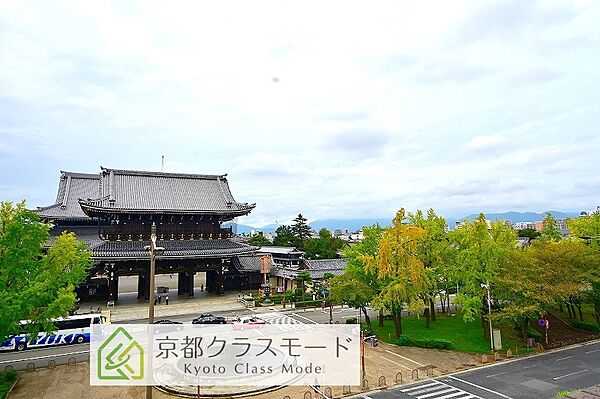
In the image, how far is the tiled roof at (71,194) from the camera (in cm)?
5206

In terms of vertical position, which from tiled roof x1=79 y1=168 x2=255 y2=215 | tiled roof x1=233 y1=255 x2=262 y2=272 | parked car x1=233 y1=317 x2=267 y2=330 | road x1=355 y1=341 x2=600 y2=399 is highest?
tiled roof x1=79 y1=168 x2=255 y2=215

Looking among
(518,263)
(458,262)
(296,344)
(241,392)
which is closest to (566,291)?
(518,263)

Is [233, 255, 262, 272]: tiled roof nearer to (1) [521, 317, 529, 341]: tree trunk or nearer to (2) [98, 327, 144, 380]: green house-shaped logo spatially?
(2) [98, 327, 144, 380]: green house-shaped logo

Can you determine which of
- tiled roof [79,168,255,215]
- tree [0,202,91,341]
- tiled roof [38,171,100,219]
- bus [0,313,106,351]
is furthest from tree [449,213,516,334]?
tiled roof [38,171,100,219]

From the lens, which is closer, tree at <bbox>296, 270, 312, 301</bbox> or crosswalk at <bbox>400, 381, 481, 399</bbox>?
crosswalk at <bbox>400, 381, 481, 399</bbox>

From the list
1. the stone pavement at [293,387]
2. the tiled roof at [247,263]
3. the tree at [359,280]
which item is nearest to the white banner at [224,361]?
the stone pavement at [293,387]

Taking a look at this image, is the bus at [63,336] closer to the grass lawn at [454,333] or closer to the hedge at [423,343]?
the grass lawn at [454,333]

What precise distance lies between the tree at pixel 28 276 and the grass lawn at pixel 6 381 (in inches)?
114

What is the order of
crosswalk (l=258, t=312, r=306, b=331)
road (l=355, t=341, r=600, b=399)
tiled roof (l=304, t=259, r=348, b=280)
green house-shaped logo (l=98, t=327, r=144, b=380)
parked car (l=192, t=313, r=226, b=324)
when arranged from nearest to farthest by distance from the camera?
road (l=355, t=341, r=600, b=399) < green house-shaped logo (l=98, t=327, r=144, b=380) < crosswalk (l=258, t=312, r=306, b=331) < parked car (l=192, t=313, r=226, b=324) < tiled roof (l=304, t=259, r=348, b=280)

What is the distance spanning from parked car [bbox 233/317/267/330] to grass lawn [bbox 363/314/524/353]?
34.4 feet

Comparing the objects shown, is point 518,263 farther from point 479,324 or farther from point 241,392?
point 241,392

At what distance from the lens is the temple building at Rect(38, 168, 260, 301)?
46312 mm

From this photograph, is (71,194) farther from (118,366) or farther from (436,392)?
(436,392)

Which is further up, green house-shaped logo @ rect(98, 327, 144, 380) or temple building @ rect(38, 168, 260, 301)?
temple building @ rect(38, 168, 260, 301)
